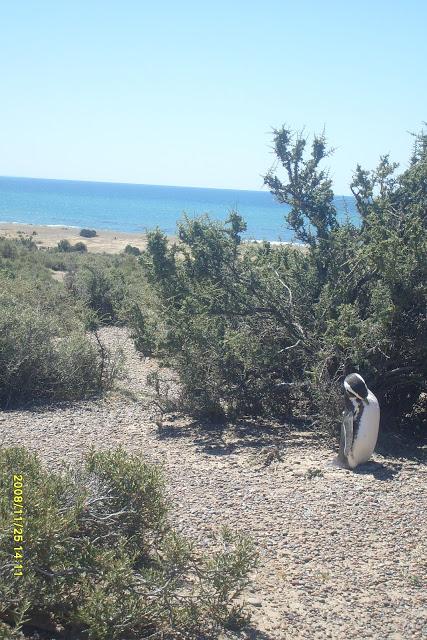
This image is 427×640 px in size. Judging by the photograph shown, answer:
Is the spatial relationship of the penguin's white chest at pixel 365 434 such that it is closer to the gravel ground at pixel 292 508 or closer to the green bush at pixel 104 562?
the gravel ground at pixel 292 508

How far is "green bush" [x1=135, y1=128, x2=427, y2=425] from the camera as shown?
29.2ft

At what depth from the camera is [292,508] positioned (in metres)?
6.72

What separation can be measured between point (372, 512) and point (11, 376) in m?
6.35

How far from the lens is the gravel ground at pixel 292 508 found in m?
4.99

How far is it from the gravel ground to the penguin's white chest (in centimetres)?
15

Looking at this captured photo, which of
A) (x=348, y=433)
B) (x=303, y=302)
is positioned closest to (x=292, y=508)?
(x=348, y=433)

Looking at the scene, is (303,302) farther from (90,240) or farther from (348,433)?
(90,240)

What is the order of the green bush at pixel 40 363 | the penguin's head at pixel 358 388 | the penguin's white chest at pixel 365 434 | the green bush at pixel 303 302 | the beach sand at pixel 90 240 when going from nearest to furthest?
the penguin's white chest at pixel 365 434
the penguin's head at pixel 358 388
the green bush at pixel 303 302
the green bush at pixel 40 363
the beach sand at pixel 90 240

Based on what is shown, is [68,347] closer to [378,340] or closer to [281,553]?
[378,340]

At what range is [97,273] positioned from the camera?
21.5 metres

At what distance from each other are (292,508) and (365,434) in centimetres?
156

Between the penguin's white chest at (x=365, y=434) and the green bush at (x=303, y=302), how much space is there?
2.70 feet
